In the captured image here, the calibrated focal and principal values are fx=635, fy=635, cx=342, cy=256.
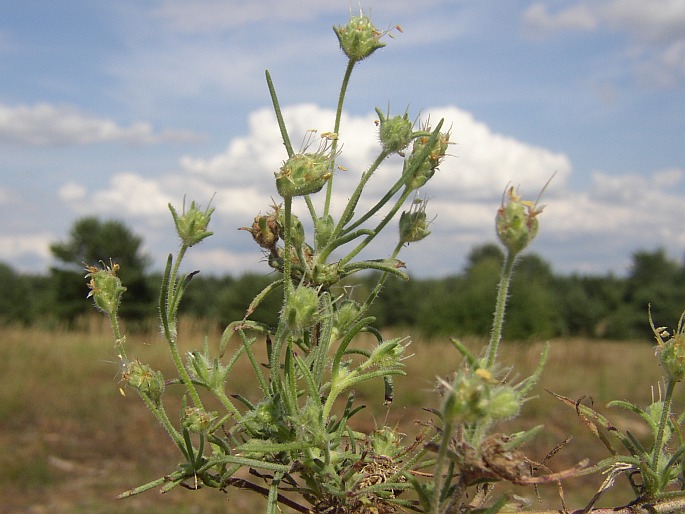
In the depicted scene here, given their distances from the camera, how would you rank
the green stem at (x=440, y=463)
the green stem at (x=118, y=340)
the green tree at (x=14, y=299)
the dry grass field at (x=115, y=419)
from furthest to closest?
the green tree at (x=14, y=299), the dry grass field at (x=115, y=419), the green stem at (x=118, y=340), the green stem at (x=440, y=463)

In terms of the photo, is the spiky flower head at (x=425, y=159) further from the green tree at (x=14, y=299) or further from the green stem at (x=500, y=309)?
the green tree at (x=14, y=299)

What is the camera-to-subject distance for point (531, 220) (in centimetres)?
73

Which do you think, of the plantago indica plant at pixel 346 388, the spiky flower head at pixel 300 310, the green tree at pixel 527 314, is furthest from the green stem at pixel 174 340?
the green tree at pixel 527 314

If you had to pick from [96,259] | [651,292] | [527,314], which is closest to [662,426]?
[527,314]

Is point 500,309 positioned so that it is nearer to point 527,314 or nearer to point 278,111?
point 278,111

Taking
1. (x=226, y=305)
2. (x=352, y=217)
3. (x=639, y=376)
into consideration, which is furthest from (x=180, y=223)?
(x=226, y=305)

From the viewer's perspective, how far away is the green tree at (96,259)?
19.4m

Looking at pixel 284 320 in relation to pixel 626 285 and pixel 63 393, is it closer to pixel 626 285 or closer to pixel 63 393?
pixel 63 393

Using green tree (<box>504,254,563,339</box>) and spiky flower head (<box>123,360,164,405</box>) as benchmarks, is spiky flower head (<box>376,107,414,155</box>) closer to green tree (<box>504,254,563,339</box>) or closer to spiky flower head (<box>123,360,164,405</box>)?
spiky flower head (<box>123,360,164,405</box>)

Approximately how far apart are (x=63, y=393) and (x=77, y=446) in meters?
1.77

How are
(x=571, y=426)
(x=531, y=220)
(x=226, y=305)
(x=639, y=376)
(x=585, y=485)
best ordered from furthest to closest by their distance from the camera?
(x=226, y=305) < (x=639, y=376) < (x=571, y=426) < (x=585, y=485) < (x=531, y=220)

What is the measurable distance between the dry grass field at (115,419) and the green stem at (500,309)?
8231mm

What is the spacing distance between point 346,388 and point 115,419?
12.6m

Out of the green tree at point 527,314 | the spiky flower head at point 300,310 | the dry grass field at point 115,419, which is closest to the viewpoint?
the spiky flower head at point 300,310
